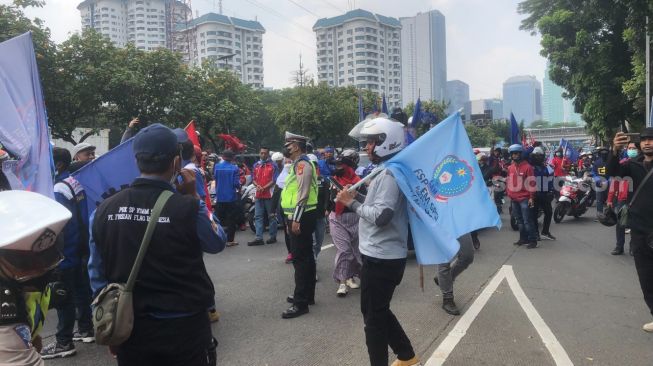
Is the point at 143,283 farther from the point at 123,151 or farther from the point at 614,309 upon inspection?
the point at 614,309

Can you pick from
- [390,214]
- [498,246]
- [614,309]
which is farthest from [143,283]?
[498,246]

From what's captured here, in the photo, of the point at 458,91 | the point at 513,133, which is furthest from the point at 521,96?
the point at 513,133

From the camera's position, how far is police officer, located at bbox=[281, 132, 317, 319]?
525 cm

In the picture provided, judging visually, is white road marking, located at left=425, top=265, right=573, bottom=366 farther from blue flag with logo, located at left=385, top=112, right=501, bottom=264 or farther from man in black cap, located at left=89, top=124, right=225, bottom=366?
man in black cap, located at left=89, top=124, right=225, bottom=366

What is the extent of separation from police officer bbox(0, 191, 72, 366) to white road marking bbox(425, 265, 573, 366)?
2972 millimetres

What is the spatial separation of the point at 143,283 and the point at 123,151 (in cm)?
201

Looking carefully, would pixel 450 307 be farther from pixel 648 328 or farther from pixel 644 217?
pixel 644 217

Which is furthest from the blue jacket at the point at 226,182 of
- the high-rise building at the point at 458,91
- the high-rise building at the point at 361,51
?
the high-rise building at the point at 361,51

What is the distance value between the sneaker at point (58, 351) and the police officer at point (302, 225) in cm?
200

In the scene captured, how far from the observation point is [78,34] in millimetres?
19922

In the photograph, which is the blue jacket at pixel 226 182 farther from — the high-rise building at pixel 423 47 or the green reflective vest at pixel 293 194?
the high-rise building at pixel 423 47

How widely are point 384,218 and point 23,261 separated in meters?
2.12

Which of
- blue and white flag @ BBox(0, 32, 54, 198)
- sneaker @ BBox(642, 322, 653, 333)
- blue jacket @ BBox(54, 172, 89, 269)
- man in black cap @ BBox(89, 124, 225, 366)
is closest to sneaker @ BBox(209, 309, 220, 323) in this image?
blue jacket @ BBox(54, 172, 89, 269)

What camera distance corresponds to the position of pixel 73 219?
14.3 feet
